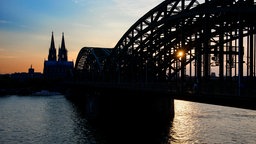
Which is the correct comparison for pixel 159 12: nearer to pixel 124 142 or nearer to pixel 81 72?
pixel 124 142

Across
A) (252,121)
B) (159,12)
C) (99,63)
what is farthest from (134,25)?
(99,63)

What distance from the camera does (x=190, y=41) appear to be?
56031mm

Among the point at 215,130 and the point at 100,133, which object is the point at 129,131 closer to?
the point at 100,133

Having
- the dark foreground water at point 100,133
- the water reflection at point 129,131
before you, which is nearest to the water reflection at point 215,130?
the dark foreground water at point 100,133

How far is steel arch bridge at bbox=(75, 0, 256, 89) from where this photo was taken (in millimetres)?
39875

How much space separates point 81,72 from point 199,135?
11109 cm

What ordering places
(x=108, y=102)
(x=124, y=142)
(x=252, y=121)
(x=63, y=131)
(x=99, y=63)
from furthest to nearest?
(x=99, y=63) < (x=108, y=102) < (x=252, y=121) < (x=63, y=131) < (x=124, y=142)

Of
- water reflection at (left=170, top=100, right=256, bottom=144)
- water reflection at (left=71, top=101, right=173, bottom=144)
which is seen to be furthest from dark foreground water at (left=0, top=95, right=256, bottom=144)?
water reflection at (left=71, top=101, right=173, bottom=144)

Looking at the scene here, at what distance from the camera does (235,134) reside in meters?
50.7

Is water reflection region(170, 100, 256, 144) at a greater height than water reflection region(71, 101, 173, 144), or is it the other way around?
water reflection region(170, 100, 256, 144)

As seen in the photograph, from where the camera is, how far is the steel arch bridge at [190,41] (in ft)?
131

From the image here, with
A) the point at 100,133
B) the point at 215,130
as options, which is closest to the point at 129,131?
the point at 100,133

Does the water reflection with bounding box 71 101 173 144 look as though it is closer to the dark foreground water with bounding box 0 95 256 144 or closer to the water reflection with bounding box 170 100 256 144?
the dark foreground water with bounding box 0 95 256 144

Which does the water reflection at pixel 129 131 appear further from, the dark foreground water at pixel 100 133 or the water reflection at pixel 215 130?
the water reflection at pixel 215 130
